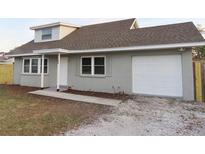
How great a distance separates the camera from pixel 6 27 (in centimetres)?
1544

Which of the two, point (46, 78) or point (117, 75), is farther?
point (46, 78)

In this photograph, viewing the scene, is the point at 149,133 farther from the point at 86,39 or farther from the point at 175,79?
the point at 86,39

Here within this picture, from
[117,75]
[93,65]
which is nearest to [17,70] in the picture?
[93,65]

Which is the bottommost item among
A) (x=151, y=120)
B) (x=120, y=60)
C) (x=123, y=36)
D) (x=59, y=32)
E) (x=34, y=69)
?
(x=151, y=120)

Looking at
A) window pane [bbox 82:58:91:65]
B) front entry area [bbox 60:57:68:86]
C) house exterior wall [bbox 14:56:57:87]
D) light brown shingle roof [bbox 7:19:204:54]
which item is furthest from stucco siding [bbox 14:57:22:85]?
window pane [bbox 82:58:91:65]

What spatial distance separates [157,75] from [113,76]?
8.73 ft

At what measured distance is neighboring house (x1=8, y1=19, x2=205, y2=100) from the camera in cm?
910

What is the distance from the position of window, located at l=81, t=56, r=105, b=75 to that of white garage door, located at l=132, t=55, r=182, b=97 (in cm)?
Answer: 217

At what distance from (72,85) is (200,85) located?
8051mm

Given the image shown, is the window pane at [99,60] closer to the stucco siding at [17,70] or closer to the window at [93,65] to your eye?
the window at [93,65]

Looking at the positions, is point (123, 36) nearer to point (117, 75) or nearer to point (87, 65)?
point (117, 75)

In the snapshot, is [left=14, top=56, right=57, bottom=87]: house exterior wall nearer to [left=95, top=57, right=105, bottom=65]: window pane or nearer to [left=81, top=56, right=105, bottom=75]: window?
[left=81, top=56, right=105, bottom=75]: window

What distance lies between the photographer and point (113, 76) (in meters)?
10.9
